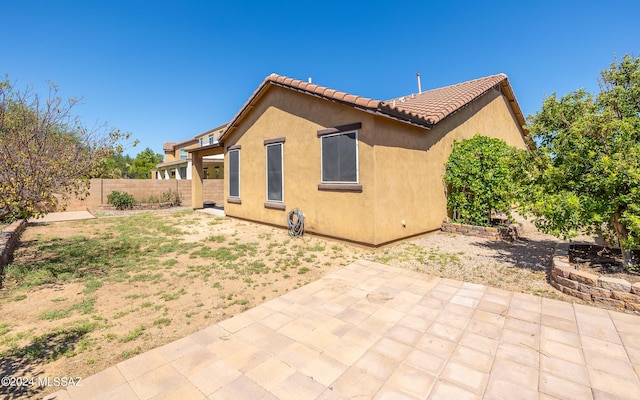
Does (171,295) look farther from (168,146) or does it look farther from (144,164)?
(144,164)

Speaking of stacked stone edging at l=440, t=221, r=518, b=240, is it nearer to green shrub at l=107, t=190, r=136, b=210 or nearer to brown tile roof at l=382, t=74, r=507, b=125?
brown tile roof at l=382, t=74, r=507, b=125

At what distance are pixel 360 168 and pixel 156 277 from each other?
545 cm

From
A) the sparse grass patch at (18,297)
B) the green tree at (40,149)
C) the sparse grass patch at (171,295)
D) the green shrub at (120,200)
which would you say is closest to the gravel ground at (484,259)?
the sparse grass patch at (171,295)

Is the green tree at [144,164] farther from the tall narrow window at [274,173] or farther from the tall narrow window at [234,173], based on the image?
the tall narrow window at [274,173]

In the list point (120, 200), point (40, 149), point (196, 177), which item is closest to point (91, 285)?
point (40, 149)

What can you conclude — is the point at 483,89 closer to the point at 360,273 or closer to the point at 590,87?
the point at 590,87

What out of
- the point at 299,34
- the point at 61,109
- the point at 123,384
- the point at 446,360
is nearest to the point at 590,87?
the point at 446,360

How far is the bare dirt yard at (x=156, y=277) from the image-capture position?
10.7 feet

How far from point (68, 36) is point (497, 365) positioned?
15.7 m

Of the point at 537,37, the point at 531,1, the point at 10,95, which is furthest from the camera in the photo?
the point at 537,37

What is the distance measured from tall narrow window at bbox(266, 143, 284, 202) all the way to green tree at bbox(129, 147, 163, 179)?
149 ft

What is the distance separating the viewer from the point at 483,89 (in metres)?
11.8

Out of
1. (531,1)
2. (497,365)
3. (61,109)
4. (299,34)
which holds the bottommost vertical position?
(497,365)

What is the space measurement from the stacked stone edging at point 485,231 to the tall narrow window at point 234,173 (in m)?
8.98
